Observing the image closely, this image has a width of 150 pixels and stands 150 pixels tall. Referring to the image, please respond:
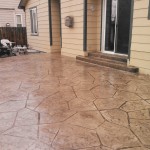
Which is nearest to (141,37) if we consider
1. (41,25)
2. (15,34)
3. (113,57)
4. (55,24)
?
(113,57)

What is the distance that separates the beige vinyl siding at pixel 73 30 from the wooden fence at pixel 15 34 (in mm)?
5091

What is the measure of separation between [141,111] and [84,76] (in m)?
2.21

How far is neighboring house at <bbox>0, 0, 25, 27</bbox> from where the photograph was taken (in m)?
14.0

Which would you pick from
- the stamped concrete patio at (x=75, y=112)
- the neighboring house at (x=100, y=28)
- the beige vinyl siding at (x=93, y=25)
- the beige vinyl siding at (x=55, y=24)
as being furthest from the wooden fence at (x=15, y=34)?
the stamped concrete patio at (x=75, y=112)

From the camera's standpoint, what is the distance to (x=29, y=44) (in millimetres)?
12055

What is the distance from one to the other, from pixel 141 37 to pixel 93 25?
247 centimetres

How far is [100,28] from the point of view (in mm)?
6605

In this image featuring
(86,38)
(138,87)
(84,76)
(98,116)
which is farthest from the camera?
(86,38)

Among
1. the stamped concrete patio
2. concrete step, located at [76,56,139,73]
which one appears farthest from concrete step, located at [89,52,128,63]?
the stamped concrete patio

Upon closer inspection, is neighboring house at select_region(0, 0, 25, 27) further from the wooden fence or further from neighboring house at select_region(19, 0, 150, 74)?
neighboring house at select_region(19, 0, 150, 74)

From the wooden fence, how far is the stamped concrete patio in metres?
8.12

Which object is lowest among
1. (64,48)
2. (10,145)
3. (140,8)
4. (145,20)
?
(10,145)

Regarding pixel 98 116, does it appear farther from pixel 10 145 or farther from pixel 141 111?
pixel 10 145

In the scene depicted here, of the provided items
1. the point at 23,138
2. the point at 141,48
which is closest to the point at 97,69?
the point at 141,48
